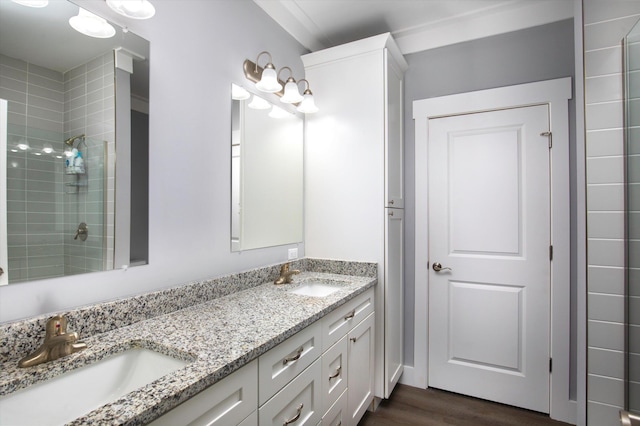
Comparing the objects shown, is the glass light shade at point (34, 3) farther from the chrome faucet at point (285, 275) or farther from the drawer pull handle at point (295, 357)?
the chrome faucet at point (285, 275)

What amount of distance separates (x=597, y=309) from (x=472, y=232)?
0.92 meters

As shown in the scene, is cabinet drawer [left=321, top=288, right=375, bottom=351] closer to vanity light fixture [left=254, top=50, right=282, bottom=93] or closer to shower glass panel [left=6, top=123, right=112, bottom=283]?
Result: shower glass panel [left=6, top=123, right=112, bottom=283]

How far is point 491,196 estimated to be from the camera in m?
2.25

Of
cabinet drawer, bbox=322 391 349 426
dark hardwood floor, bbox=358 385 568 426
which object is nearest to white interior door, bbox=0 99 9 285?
cabinet drawer, bbox=322 391 349 426

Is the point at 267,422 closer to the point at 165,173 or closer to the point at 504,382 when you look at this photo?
the point at 165,173

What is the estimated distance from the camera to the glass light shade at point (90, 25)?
110cm

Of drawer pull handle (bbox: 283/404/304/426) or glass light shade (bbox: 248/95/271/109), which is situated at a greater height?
glass light shade (bbox: 248/95/271/109)

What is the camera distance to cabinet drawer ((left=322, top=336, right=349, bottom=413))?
1459mm

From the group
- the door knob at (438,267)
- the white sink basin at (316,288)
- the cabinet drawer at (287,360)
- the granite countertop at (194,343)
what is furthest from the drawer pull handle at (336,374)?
the door knob at (438,267)

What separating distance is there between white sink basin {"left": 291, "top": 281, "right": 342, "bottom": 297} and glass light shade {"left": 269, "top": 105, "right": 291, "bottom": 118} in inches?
43.8

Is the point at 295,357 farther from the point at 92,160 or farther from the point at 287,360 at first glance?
the point at 92,160

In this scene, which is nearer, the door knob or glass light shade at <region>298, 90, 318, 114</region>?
glass light shade at <region>298, 90, 318, 114</region>

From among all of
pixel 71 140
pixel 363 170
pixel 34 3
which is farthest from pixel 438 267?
pixel 34 3

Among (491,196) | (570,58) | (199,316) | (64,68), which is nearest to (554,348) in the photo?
(491,196)
